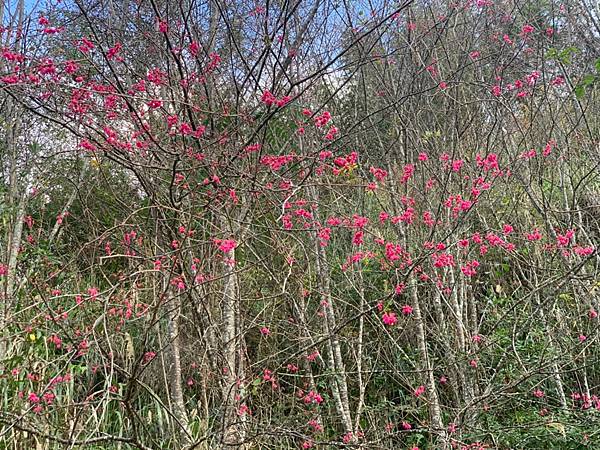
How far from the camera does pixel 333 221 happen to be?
3.35 meters

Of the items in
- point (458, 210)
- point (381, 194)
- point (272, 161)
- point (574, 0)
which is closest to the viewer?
point (272, 161)

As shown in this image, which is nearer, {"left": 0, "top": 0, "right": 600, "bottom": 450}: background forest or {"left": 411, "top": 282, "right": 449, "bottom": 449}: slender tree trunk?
{"left": 0, "top": 0, "right": 600, "bottom": 450}: background forest

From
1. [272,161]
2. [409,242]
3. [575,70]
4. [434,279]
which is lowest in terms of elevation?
[434,279]

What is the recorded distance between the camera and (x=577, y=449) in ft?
12.4

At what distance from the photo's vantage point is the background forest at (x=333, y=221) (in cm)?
332

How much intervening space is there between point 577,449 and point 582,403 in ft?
1.06

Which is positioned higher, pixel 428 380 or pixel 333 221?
pixel 333 221

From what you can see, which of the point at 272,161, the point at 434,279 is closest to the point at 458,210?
the point at 434,279

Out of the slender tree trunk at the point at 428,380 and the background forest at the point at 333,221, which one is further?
the slender tree trunk at the point at 428,380

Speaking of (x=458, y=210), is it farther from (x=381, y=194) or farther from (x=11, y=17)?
(x=11, y=17)

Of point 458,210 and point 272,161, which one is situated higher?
point 272,161

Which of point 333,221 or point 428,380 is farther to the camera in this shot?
point 428,380

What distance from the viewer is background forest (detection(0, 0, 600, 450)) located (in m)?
3.32

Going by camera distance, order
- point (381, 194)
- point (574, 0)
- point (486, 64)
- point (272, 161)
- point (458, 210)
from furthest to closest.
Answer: point (381, 194)
point (486, 64)
point (574, 0)
point (458, 210)
point (272, 161)
